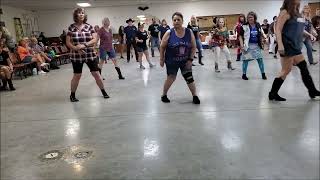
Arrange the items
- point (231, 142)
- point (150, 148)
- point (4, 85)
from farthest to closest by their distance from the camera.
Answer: point (4, 85)
point (150, 148)
point (231, 142)

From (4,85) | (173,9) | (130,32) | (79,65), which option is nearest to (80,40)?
(79,65)

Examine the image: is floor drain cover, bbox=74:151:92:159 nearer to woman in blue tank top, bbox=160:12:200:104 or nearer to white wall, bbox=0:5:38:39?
woman in blue tank top, bbox=160:12:200:104

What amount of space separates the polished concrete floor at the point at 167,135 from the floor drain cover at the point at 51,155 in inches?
1.1

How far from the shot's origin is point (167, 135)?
12.2 ft

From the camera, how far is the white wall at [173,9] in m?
22.9

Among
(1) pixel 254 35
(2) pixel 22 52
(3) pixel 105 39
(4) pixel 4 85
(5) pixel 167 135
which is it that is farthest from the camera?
(2) pixel 22 52

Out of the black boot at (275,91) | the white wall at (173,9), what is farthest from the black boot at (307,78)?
the white wall at (173,9)

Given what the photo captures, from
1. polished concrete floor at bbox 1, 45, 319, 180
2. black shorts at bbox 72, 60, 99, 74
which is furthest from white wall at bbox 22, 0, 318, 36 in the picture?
black shorts at bbox 72, 60, 99, 74

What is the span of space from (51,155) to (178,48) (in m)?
2.30

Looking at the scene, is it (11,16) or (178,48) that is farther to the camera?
(11,16)

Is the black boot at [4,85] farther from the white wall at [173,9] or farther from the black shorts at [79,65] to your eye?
the white wall at [173,9]

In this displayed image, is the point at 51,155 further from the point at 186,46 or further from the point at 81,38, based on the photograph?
the point at 81,38

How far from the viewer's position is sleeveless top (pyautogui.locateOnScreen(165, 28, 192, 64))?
482 centimetres

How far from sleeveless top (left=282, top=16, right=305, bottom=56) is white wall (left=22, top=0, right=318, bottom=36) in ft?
62.4
